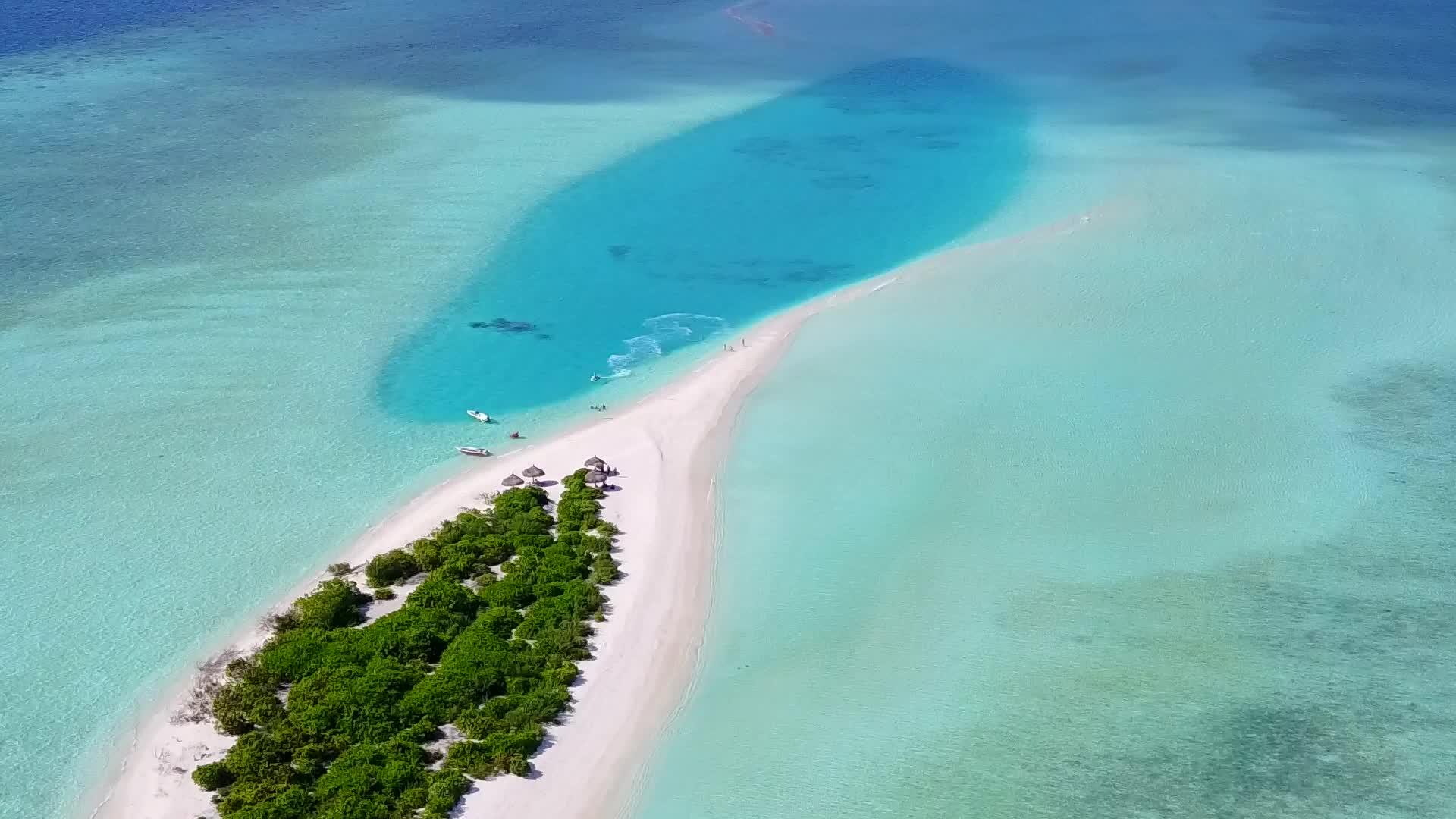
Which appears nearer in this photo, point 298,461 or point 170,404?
point 298,461

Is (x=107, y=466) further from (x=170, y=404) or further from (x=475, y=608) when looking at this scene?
(x=475, y=608)

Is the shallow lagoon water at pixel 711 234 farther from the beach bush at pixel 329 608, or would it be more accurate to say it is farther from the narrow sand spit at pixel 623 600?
→ the beach bush at pixel 329 608

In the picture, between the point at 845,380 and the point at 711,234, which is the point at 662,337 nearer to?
the point at 845,380

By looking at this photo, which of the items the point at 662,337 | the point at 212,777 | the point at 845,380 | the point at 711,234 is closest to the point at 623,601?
the point at 212,777

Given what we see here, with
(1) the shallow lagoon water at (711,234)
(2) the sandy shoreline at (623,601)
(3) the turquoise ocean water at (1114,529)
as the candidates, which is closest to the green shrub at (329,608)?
(2) the sandy shoreline at (623,601)

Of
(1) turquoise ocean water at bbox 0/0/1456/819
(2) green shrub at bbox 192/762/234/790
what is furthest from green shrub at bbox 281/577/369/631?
(2) green shrub at bbox 192/762/234/790

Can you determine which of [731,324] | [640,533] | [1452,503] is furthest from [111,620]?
[1452,503]
